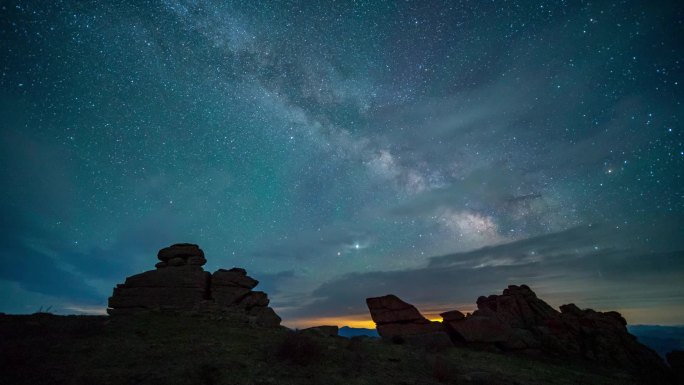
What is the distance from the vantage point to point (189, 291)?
24078 mm

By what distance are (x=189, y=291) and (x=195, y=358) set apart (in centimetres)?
1359

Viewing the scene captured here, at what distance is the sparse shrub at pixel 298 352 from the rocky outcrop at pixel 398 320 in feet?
52.4

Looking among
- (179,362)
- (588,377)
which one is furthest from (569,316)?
(179,362)

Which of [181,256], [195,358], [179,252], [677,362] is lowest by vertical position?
[677,362]

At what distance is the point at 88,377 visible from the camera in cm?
943


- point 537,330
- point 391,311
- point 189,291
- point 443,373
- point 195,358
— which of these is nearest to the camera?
point 195,358

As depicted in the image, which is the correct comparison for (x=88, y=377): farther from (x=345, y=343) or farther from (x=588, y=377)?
(x=588, y=377)

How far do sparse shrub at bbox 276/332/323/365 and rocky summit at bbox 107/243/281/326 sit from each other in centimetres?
874

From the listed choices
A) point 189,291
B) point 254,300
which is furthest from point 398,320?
point 189,291

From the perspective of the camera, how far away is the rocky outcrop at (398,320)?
96.1 feet

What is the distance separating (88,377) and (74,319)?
37.8 ft

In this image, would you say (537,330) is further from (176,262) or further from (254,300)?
(176,262)

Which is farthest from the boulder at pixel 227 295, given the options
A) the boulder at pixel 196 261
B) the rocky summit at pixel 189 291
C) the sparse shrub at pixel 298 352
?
the sparse shrub at pixel 298 352

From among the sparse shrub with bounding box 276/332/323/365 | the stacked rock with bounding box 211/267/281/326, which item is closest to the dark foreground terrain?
the sparse shrub with bounding box 276/332/323/365
